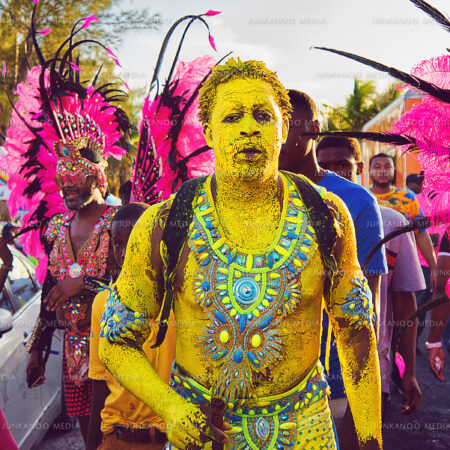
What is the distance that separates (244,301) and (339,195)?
125 centimetres

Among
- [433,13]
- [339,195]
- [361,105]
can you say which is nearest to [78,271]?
[339,195]

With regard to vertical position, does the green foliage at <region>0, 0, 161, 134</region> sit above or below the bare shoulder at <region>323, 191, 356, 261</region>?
above

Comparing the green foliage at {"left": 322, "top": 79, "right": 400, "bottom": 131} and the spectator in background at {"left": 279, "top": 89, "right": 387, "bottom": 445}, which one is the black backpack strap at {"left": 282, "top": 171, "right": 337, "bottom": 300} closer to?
the spectator in background at {"left": 279, "top": 89, "right": 387, "bottom": 445}

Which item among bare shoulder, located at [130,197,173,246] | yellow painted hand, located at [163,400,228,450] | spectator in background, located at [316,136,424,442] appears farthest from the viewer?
spectator in background, located at [316,136,424,442]

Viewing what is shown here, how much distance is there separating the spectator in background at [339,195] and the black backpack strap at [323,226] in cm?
73

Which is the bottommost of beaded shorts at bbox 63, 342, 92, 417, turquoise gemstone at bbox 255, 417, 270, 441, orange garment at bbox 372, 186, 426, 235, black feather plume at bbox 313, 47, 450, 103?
beaded shorts at bbox 63, 342, 92, 417

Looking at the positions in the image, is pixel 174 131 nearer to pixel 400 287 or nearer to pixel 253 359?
pixel 400 287

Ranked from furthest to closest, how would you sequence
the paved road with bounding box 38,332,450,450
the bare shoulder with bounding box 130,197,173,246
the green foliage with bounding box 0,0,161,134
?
the green foliage with bounding box 0,0,161,134 < the paved road with bounding box 38,332,450,450 < the bare shoulder with bounding box 130,197,173,246

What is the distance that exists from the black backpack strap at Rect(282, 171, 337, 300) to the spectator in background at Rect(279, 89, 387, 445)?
0.73 metres

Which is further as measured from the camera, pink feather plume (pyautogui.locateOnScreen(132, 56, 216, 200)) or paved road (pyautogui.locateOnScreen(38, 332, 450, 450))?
paved road (pyautogui.locateOnScreen(38, 332, 450, 450))

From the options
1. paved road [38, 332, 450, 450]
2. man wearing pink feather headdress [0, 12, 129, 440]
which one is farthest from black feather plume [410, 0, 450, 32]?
paved road [38, 332, 450, 450]

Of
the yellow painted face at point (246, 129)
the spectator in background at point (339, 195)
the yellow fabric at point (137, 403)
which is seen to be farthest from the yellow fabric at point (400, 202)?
the yellow painted face at point (246, 129)

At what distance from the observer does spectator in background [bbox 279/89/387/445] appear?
2590 millimetres

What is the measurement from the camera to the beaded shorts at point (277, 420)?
1.66 metres
